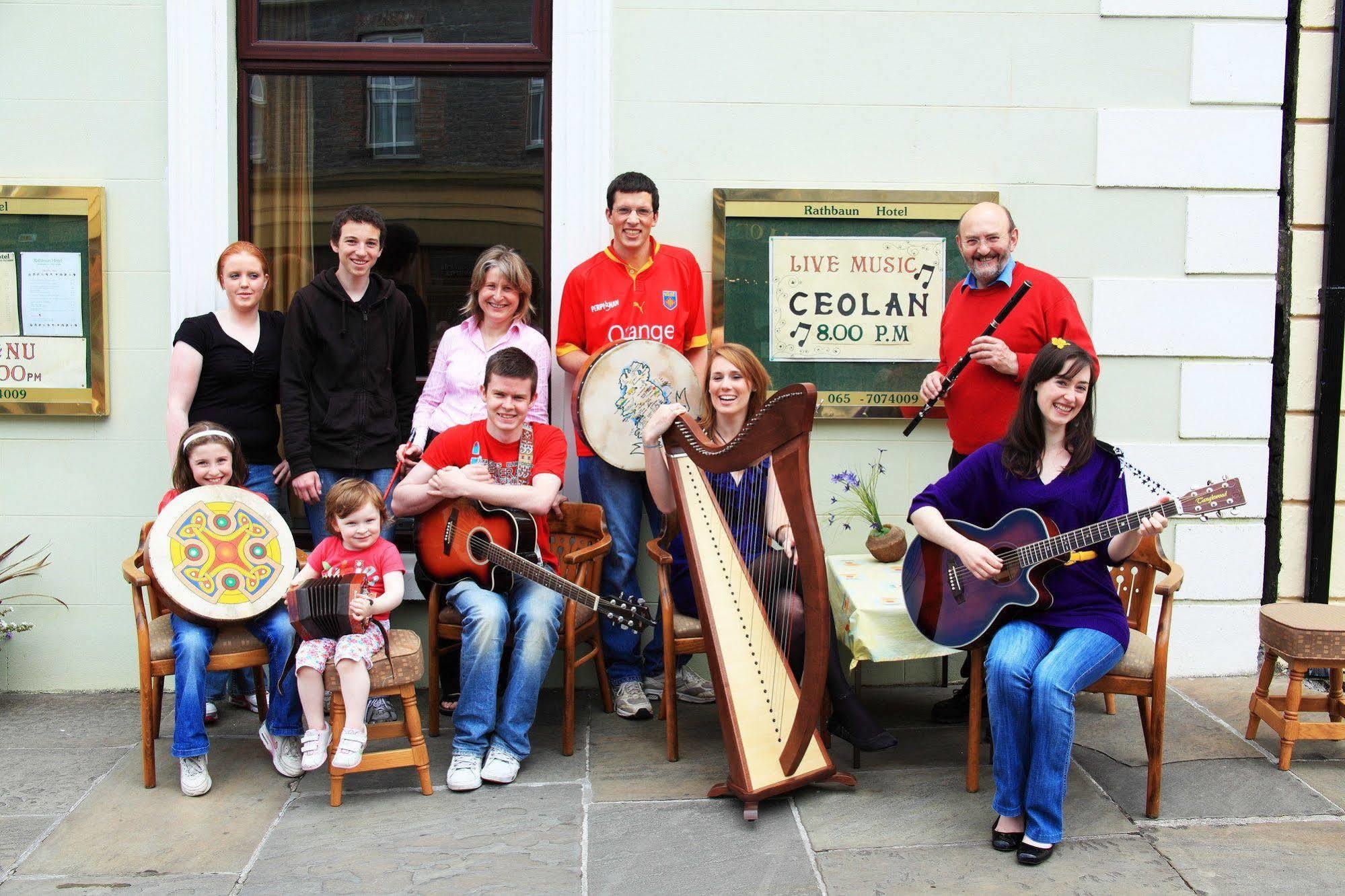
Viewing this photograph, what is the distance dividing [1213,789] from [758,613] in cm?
145

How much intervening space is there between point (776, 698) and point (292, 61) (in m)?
2.98

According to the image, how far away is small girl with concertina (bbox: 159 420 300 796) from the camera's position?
3555mm

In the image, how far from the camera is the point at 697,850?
10.4ft

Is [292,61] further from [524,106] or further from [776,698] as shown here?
[776,698]

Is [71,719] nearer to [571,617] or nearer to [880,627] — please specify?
[571,617]

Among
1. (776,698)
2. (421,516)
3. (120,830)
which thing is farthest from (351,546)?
(776,698)

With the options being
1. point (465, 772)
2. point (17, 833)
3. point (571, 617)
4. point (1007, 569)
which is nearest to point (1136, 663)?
point (1007, 569)

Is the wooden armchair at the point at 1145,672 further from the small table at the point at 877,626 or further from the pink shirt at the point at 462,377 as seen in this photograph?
the pink shirt at the point at 462,377

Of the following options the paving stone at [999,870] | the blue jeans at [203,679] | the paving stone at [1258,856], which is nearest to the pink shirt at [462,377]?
the blue jeans at [203,679]

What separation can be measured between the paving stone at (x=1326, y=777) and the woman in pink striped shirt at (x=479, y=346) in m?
2.69

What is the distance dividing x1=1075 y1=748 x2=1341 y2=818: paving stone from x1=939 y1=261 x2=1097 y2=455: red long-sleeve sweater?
111cm

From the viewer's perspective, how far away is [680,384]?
4.00 metres

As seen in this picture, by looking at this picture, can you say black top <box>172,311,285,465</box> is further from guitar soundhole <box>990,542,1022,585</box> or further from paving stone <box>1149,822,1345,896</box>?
paving stone <box>1149,822,1345,896</box>

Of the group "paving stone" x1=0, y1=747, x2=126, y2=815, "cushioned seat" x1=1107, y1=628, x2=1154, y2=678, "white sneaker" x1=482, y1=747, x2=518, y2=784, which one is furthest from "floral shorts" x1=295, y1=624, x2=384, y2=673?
"cushioned seat" x1=1107, y1=628, x2=1154, y2=678
